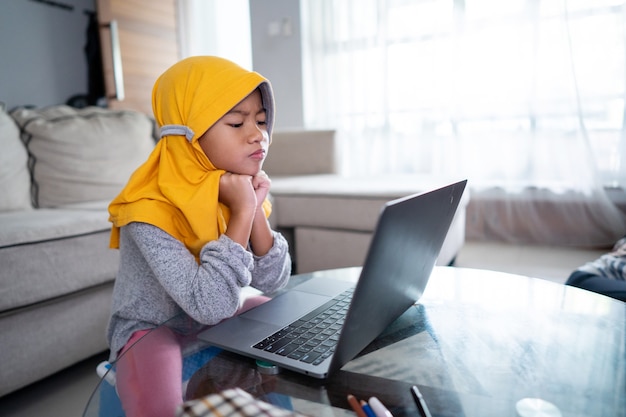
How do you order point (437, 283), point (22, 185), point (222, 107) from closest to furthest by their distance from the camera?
point (222, 107) → point (437, 283) → point (22, 185)

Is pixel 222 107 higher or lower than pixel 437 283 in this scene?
higher

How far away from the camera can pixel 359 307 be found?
0.43 metres

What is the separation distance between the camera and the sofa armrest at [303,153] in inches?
101

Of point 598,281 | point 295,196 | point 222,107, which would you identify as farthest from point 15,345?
point 598,281

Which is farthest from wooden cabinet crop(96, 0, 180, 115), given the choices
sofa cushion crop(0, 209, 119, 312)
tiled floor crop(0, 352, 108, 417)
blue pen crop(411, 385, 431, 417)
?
blue pen crop(411, 385, 431, 417)

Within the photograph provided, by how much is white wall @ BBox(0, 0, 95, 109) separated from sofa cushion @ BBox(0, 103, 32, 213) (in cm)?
190

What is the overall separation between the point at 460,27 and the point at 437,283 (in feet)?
7.55

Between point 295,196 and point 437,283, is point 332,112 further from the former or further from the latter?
point 437,283

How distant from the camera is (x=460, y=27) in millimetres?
2605

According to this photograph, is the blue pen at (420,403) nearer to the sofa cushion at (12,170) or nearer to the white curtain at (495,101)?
the sofa cushion at (12,170)

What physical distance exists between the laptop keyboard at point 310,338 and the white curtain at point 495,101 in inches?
90.9

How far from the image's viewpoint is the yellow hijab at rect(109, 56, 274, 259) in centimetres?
70

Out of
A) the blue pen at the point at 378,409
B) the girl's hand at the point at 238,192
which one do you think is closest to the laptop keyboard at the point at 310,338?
the blue pen at the point at 378,409

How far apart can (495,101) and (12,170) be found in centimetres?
255
